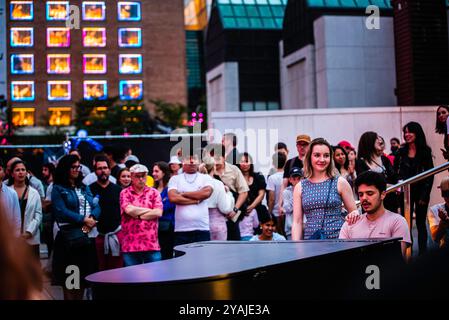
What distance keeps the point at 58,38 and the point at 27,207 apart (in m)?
61.2

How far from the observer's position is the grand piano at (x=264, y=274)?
440 cm

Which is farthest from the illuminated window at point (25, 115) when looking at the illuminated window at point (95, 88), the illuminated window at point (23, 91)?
the illuminated window at point (95, 88)

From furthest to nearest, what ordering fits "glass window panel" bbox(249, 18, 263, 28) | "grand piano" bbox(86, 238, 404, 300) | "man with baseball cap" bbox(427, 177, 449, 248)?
"glass window panel" bbox(249, 18, 263, 28) → "man with baseball cap" bbox(427, 177, 449, 248) → "grand piano" bbox(86, 238, 404, 300)

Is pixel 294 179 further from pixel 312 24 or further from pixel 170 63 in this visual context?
pixel 170 63

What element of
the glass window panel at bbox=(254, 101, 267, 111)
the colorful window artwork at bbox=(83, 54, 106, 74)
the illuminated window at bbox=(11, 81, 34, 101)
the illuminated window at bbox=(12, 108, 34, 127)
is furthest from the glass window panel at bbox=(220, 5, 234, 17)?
the illuminated window at bbox=(12, 108, 34, 127)

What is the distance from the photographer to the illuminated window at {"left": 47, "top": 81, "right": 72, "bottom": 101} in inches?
3554

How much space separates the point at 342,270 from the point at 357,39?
24955 mm

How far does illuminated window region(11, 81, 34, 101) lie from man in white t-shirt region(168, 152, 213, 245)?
80567 millimetres

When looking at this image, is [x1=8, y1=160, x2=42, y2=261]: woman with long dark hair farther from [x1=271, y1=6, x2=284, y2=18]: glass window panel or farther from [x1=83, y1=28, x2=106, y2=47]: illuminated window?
[x1=83, y1=28, x2=106, y2=47]: illuminated window

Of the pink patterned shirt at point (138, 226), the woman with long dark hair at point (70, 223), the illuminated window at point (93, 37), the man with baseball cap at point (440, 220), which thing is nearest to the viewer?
the man with baseball cap at point (440, 220)

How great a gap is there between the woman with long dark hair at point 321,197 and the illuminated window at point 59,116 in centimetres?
8105

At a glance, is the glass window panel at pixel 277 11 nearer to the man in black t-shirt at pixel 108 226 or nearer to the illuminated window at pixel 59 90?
the man in black t-shirt at pixel 108 226

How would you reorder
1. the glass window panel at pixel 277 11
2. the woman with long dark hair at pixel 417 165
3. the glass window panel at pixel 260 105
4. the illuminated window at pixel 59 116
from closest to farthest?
the woman with long dark hair at pixel 417 165
the glass window panel at pixel 260 105
the glass window panel at pixel 277 11
the illuminated window at pixel 59 116

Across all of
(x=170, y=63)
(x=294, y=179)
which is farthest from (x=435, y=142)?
(x=170, y=63)
